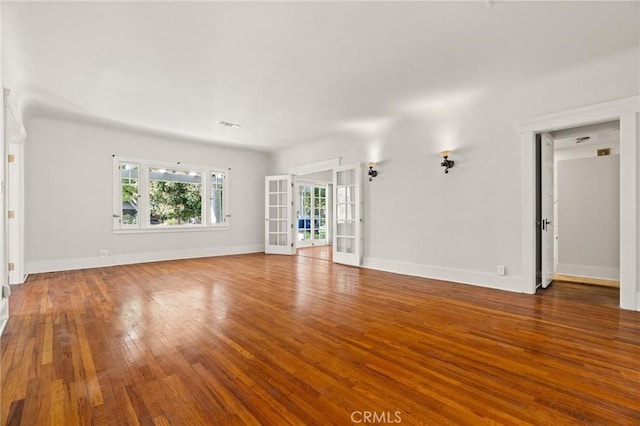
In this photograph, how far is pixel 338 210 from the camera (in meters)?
6.52

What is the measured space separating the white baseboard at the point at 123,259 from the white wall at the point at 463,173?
3921 millimetres

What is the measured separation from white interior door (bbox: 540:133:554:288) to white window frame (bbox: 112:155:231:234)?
6651 mm

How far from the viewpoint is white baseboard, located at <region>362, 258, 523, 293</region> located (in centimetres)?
411

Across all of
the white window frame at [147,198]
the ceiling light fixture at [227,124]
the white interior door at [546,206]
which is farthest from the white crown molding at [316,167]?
the white interior door at [546,206]

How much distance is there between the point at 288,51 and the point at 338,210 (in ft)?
12.4

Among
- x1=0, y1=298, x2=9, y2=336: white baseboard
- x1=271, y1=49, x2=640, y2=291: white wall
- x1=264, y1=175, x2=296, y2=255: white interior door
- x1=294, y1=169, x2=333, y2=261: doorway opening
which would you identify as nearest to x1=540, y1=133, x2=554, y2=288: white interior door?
x1=271, y1=49, x2=640, y2=291: white wall

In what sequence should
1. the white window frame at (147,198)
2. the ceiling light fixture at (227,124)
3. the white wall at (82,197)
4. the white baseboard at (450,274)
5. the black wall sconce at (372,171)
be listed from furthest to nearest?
the white window frame at (147,198) < the black wall sconce at (372,171) < the ceiling light fixture at (227,124) < the white wall at (82,197) < the white baseboard at (450,274)

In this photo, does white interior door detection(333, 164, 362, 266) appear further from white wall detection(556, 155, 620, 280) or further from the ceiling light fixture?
white wall detection(556, 155, 620, 280)

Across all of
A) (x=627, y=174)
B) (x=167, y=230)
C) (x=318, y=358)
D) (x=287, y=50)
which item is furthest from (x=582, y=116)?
(x=167, y=230)

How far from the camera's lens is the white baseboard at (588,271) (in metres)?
4.79

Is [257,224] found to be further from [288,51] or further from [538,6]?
[538,6]

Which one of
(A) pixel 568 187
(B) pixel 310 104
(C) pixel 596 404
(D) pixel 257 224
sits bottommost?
(C) pixel 596 404

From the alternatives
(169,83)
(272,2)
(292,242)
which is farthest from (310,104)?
(292,242)

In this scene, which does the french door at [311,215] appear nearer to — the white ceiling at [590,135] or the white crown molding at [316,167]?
the white crown molding at [316,167]
